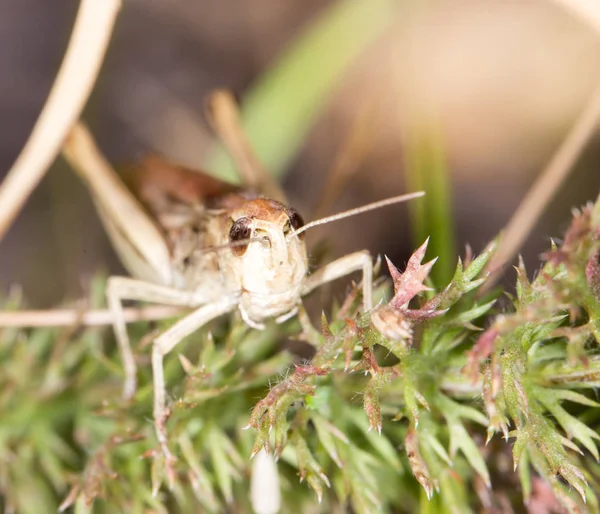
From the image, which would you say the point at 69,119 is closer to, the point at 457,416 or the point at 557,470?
the point at 457,416

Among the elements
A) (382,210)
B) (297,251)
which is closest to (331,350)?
(297,251)

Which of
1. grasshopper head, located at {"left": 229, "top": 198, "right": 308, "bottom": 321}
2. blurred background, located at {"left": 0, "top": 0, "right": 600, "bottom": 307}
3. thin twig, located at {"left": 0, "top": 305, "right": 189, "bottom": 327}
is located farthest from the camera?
blurred background, located at {"left": 0, "top": 0, "right": 600, "bottom": 307}

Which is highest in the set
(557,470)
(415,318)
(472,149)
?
(472,149)

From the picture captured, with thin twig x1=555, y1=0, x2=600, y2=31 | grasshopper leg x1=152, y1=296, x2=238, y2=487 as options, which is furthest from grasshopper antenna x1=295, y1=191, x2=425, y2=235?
thin twig x1=555, y1=0, x2=600, y2=31

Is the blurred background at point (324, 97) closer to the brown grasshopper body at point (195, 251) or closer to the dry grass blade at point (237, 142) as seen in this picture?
the dry grass blade at point (237, 142)

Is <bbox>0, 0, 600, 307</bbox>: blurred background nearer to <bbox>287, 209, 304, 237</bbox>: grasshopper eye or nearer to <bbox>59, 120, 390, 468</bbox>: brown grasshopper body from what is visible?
<bbox>59, 120, 390, 468</bbox>: brown grasshopper body

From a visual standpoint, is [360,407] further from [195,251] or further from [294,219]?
[195,251]

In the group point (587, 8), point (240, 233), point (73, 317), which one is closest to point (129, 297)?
point (73, 317)
